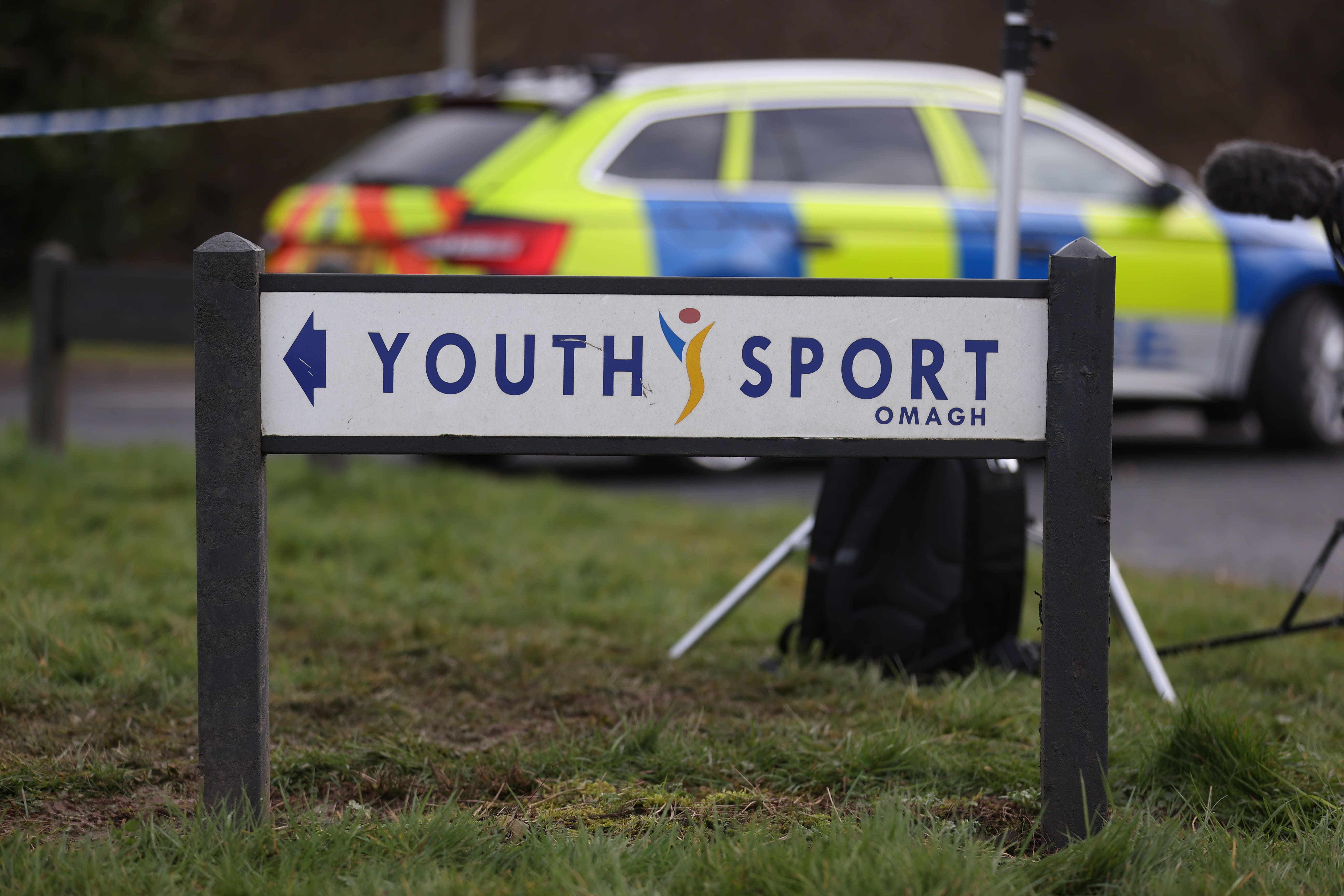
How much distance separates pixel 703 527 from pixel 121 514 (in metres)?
2.02

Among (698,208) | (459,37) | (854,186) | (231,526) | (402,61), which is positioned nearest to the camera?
(231,526)

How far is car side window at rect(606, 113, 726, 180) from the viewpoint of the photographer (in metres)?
5.98

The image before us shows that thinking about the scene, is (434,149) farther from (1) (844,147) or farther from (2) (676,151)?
(1) (844,147)

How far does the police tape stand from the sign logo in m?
6.94

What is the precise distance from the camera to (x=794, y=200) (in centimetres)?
611

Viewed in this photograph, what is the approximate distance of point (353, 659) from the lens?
10.8ft

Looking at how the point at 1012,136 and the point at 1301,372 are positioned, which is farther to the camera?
the point at 1301,372

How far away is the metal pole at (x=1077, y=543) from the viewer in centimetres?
211

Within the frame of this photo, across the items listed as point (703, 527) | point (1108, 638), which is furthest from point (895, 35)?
point (1108, 638)

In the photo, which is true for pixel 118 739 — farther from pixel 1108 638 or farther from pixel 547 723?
pixel 1108 638

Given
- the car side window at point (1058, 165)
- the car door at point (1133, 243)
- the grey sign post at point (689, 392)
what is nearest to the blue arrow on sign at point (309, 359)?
the grey sign post at point (689, 392)

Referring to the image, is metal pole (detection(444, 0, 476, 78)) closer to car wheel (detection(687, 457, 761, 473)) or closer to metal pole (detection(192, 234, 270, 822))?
car wheel (detection(687, 457, 761, 473))

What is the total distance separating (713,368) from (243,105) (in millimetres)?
13216

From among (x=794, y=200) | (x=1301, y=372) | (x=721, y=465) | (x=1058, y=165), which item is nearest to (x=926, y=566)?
(x=794, y=200)
